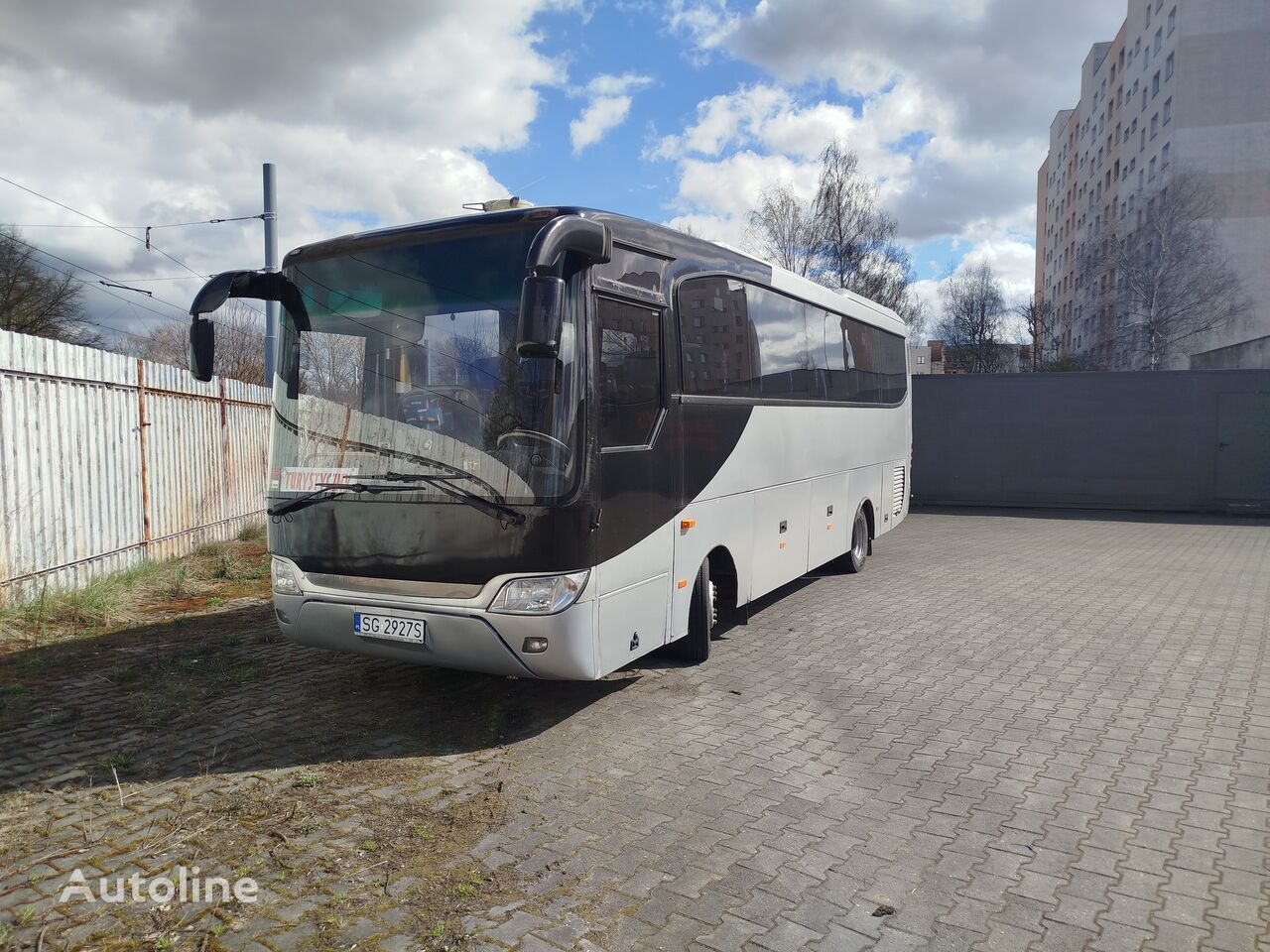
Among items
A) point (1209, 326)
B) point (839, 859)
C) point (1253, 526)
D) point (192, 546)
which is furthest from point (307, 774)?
point (1209, 326)

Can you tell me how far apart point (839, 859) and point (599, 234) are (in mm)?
3518

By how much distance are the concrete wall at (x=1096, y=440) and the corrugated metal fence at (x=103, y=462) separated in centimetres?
1578

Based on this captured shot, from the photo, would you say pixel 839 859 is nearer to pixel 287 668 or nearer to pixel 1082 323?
pixel 287 668

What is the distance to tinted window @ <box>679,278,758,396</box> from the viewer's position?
6.71 metres

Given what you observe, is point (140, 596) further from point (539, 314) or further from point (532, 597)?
point (539, 314)

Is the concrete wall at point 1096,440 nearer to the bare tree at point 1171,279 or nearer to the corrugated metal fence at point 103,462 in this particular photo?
the corrugated metal fence at point 103,462

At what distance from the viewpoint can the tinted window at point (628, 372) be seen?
18.0ft

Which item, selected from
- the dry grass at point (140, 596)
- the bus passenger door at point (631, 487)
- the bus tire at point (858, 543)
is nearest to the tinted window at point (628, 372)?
the bus passenger door at point (631, 487)

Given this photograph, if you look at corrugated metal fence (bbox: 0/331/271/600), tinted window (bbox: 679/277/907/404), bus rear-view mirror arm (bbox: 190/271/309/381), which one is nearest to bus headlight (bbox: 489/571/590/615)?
tinted window (bbox: 679/277/907/404)

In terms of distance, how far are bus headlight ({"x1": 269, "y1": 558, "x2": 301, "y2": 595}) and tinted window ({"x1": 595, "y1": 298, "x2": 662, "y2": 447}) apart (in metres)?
2.24

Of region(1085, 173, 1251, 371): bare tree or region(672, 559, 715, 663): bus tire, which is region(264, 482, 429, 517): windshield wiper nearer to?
region(672, 559, 715, 663): bus tire

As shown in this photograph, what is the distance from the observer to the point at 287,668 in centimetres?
702

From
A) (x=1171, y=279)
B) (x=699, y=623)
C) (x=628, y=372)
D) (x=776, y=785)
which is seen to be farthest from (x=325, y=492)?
(x=1171, y=279)

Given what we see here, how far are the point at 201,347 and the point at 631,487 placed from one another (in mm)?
3015
